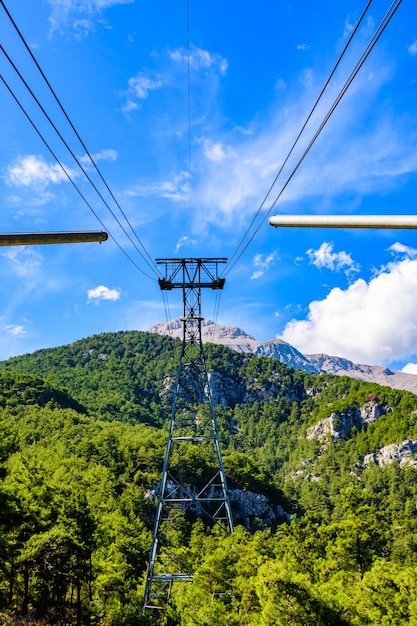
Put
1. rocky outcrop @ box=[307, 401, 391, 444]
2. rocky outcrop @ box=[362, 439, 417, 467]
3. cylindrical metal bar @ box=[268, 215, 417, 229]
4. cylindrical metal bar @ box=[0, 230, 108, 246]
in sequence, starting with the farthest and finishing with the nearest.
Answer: rocky outcrop @ box=[307, 401, 391, 444], rocky outcrop @ box=[362, 439, 417, 467], cylindrical metal bar @ box=[0, 230, 108, 246], cylindrical metal bar @ box=[268, 215, 417, 229]

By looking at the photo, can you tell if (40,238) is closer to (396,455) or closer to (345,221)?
(345,221)

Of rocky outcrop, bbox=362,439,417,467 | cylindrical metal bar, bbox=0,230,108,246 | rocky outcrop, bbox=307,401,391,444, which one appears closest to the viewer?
cylindrical metal bar, bbox=0,230,108,246

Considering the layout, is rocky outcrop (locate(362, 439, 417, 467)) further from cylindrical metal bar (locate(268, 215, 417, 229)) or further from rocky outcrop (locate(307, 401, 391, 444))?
cylindrical metal bar (locate(268, 215, 417, 229))

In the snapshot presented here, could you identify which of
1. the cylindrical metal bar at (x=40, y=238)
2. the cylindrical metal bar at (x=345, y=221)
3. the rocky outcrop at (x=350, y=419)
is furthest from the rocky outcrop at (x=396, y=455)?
the cylindrical metal bar at (x=40, y=238)

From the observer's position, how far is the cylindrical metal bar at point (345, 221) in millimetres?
4020

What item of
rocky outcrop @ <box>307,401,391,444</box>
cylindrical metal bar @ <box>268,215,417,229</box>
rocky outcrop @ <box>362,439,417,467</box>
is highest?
rocky outcrop @ <box>307,401,391,444</box>

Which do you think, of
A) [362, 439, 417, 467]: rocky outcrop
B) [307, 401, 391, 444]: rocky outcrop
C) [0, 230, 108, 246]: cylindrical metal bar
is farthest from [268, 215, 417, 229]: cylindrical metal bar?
[307, 401, 391, 444]: rocky outcrop

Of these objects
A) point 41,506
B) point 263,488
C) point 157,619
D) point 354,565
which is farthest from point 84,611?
point 263,488

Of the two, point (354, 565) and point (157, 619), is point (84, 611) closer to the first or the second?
point (157, 619)

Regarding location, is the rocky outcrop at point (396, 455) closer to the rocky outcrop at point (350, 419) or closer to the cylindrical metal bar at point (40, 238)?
the rocky outcrop at point (350, 419)

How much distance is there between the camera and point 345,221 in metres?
4.46

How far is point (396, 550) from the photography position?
231 ft

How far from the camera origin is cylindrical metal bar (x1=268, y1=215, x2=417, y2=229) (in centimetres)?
402

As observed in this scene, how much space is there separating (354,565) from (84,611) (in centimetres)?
1755
